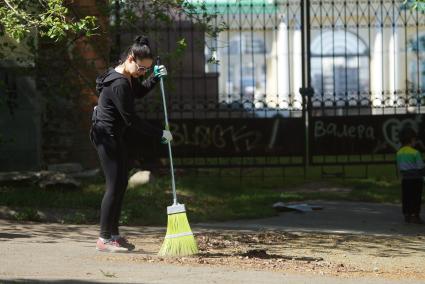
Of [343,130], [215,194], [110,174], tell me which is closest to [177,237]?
[110,174]

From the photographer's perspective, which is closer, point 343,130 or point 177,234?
point 177,234

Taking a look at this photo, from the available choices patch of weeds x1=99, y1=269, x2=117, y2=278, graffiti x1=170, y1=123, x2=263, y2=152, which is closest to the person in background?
graffiti x1=170, y1=123, x2=263, y2=152

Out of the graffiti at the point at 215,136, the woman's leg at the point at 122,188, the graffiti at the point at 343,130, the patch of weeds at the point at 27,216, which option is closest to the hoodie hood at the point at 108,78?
the woman's leg at the point at 122,188

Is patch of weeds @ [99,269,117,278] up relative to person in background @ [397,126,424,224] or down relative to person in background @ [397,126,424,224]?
down

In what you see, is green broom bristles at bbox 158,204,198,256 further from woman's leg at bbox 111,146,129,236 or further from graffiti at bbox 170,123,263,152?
graffiti at bbox 170,123,263,152

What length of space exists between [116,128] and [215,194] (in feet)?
16.4

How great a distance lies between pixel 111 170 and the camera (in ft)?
22.4

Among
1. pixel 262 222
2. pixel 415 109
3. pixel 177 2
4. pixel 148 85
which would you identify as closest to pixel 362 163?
pixel 415 109

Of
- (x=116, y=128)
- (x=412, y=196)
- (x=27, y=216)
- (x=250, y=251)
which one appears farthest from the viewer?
(x=412, y=196)

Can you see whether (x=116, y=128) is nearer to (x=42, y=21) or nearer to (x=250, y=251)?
(x=42, y=21)

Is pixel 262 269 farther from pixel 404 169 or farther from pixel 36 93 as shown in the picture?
pixel 36 93

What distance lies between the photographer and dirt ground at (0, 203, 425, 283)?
6254mm

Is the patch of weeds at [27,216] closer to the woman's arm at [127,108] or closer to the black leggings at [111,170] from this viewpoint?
the black leggings at [111,170]

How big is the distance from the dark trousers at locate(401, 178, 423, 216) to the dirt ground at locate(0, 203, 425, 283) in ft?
0.97
